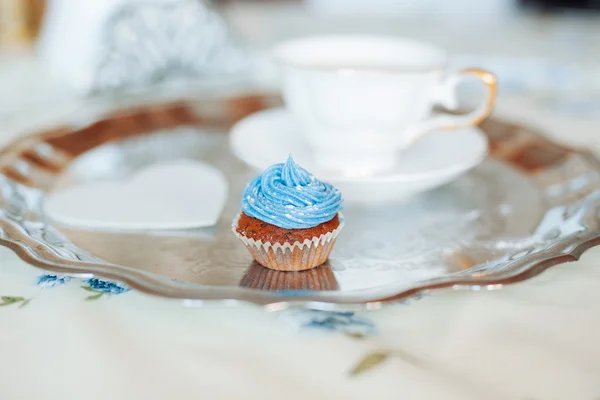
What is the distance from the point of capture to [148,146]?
808 millimetres

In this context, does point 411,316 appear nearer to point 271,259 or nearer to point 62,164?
point 271,259

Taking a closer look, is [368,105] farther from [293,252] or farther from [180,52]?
[180,52]

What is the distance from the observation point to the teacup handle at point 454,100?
25.2 inches

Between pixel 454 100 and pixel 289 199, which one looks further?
pixel 454 100

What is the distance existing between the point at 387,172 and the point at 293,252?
201 millimetres

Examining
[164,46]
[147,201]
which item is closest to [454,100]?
[147,201]

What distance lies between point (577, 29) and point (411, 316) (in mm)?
1307

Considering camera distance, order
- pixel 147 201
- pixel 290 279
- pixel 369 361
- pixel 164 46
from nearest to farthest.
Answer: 1. pixel 369 361
2. pixel 290 279
3. pixel 147 201
4. pixel 164 46

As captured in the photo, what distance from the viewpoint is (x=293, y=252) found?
485mm

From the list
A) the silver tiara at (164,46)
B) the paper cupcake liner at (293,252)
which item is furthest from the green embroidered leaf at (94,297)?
the silver tiara at (164,46)

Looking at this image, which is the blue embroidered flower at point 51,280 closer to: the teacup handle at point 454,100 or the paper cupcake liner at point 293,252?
the paper cupcake liner at point 293,252

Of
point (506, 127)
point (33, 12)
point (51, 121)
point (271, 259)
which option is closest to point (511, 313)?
point (271, 259)

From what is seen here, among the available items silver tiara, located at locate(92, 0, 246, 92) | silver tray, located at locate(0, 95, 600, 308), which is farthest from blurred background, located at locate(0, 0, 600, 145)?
silver tray, located at locate(0, 95, 600, 308)

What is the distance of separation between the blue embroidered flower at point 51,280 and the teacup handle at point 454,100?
39cm
